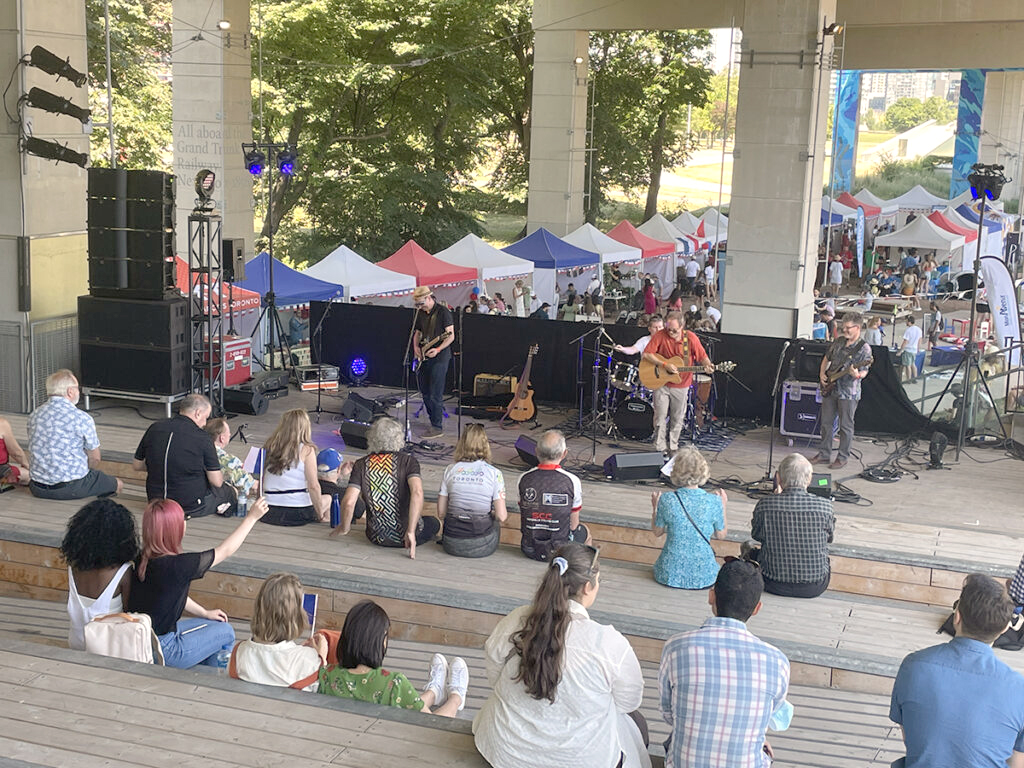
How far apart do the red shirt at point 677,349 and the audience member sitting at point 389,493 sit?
4.54 m

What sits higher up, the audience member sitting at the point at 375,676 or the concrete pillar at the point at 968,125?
the concrete pillar at the point at 968,125

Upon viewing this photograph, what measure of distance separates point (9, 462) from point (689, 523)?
483cm

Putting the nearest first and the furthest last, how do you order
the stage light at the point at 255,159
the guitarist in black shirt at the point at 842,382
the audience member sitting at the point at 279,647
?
the audience member sitting at the point at 279,647, the guitarist in black shirt at the point at 842,382, the stage light at the point at 255,159

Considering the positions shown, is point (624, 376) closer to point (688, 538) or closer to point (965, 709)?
point (688, 538)

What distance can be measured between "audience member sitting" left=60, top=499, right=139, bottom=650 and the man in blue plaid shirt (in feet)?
8.06

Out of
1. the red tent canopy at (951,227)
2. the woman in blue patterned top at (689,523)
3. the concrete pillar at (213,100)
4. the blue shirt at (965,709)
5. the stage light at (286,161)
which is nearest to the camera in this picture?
the blue shirt at (965,709)

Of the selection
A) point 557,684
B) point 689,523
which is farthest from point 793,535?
point 557,684

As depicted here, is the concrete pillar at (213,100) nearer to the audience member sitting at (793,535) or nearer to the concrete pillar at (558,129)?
the concrete pillar at (558,129)

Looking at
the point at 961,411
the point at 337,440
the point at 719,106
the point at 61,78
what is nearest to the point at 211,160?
the point at 61,78

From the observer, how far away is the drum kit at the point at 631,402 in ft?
39.4

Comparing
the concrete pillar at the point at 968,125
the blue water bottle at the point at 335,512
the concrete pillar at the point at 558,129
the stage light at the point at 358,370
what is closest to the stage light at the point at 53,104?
→ the stage light at the point at 358,370

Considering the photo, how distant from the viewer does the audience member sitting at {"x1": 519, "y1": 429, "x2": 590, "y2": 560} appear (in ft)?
22.4

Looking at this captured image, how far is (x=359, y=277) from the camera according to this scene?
16.0 meters

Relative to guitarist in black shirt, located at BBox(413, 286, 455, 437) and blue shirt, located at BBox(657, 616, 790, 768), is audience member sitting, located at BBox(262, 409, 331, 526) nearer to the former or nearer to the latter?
blue shirt, located at BBox(657, 616, 790, 768)
